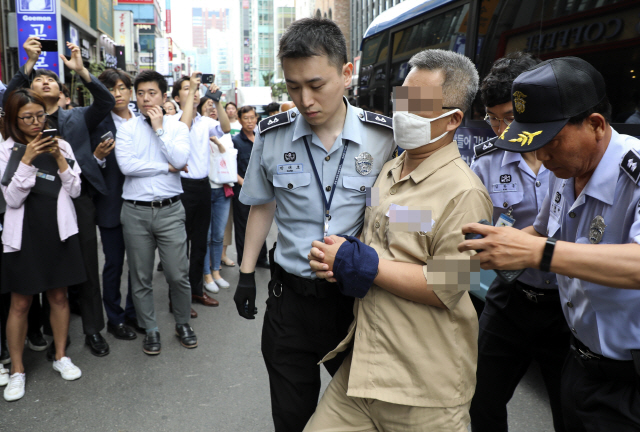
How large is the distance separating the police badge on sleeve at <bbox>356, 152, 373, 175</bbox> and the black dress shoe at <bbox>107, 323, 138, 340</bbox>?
→ 125 inches

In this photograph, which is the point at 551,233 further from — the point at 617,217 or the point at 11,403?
the point at 11,403

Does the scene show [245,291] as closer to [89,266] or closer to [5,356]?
[89,266]

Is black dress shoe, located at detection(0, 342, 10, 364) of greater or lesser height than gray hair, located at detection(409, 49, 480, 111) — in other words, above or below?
below

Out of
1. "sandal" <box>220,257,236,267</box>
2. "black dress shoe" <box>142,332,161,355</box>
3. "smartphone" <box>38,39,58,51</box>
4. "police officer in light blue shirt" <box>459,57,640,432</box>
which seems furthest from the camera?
"sandal" <box>220,257,236,267</box>

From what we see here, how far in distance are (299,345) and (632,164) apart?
136 centimetres

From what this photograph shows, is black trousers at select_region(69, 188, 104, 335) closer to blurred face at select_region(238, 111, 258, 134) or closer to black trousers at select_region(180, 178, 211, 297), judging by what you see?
black trousers at select_region(180, 178, 211, 297)

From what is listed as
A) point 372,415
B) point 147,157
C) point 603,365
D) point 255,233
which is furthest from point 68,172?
point 603,365

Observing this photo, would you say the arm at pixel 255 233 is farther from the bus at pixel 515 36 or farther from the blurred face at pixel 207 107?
the blurred face at pixel 207 107

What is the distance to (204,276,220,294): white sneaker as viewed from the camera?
18.9 ft

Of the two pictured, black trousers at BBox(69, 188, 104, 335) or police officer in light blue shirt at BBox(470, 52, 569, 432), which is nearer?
police officer in light blue shirt at BBox(470, 52, 569, 432)

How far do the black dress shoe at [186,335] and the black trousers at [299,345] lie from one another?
2.29 metres

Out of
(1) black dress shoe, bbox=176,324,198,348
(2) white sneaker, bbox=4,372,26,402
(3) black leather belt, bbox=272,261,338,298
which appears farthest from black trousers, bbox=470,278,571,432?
(2) white sneaker, bbox=4,372,26,402

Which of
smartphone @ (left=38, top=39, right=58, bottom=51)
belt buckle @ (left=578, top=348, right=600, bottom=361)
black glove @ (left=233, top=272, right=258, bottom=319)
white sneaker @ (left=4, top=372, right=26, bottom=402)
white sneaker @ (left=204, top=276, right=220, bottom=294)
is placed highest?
smartphone @ (left=38, top=39, right=58, bottom=51)

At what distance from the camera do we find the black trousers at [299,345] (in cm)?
214
